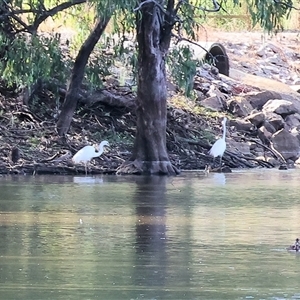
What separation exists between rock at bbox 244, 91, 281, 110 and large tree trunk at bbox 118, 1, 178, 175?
1040 cm

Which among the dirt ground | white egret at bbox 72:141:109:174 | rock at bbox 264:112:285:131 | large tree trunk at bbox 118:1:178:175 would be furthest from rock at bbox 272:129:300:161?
white egret at bbox 72:141:109:174

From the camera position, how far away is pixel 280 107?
32.9 metres

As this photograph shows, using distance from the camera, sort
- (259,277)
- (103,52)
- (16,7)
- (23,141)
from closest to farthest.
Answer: (259,277)
(16,7)
(23,141)
(103,52)

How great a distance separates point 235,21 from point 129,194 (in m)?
27.4

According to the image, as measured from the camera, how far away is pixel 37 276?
9.77m

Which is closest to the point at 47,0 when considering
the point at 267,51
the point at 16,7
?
Answer: the point at 16,7

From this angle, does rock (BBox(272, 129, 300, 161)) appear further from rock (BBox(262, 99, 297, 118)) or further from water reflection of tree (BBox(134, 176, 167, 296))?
water reflection of tree (BBox(134, 176, 167, 296))

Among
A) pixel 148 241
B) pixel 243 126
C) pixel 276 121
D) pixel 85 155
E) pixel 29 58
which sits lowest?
pixel 148 241

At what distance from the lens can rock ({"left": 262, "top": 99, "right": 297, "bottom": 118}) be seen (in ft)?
108

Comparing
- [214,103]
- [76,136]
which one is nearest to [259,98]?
[214,103]

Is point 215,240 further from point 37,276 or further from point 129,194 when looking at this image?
point 129,194

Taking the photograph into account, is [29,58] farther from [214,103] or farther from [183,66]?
[214,103]

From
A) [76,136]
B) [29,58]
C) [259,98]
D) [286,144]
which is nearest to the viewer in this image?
[29,58]

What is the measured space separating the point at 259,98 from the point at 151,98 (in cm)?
1120
